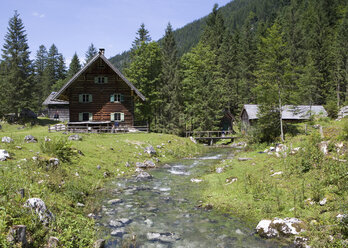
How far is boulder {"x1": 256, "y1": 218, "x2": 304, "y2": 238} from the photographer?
788 cm

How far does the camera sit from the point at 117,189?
1381 centimetres

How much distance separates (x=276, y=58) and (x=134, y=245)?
2453cm

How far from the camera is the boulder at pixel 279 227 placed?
7883 millimetres

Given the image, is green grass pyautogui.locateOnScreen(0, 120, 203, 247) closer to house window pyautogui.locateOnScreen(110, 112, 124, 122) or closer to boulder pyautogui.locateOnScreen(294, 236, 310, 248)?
boulder pyautogui.locateOnScreen(294, 236, 310, 248)

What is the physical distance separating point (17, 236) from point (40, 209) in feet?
4.89

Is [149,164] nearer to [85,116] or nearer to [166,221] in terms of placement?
[166,221]

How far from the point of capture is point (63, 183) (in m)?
11.8

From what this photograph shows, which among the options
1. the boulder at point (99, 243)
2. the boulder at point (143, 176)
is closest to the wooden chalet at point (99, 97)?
the boulder at point (143, 176)

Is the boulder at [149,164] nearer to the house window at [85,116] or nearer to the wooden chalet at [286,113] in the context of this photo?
the house window at [85,116]

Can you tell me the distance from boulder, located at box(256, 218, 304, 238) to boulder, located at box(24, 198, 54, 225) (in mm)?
6661

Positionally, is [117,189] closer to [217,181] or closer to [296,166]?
[217,181]

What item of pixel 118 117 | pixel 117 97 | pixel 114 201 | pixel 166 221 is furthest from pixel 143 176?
pixel 117 97

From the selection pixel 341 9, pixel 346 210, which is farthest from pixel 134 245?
pixel 341 9

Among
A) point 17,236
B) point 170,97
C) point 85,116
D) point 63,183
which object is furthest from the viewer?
point 170,97
